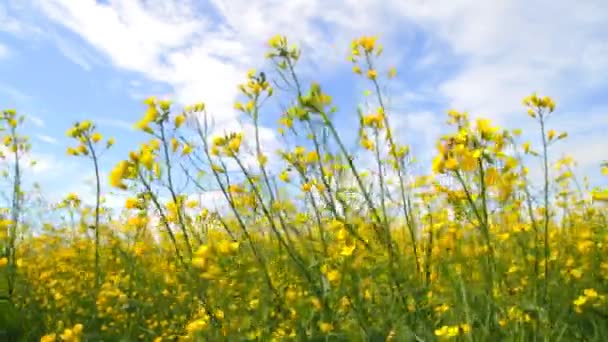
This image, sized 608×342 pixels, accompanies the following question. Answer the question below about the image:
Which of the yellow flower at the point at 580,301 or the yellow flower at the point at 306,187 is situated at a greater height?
the yellow flower at the point at 306,187

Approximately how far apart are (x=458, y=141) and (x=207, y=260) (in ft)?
3.57

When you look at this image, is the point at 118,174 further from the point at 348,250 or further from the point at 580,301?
the point at 580,301

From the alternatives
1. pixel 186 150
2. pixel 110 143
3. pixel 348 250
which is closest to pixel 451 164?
pixel 348 250

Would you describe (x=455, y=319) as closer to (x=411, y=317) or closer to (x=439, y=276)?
(x=411, y=317)

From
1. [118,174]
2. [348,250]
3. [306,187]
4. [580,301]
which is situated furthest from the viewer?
[306,187]

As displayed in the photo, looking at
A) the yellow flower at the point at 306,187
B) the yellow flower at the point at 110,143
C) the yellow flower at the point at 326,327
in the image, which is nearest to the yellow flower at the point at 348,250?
the yellow flower at the point at 326,327

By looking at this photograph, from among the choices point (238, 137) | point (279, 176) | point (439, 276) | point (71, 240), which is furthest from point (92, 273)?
A: point (439, 276)

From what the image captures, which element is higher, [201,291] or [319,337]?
[201,291]

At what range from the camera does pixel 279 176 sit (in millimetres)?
3598

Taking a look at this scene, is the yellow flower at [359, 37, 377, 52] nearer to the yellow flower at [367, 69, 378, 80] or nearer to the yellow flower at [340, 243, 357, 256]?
the yellow flower at [367, 69, 378, 80]

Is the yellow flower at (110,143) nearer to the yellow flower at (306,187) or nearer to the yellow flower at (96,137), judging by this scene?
the yellow flower at (96,137)

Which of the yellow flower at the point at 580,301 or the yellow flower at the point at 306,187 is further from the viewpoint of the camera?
the yellow flower at the point at 306,187

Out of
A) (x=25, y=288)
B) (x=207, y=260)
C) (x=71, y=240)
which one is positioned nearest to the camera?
(x=207, y=260)

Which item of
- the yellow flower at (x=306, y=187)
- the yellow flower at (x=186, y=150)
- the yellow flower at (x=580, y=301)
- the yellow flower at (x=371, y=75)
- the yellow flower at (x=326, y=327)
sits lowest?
the yellow flower at (x=326, y=327)
